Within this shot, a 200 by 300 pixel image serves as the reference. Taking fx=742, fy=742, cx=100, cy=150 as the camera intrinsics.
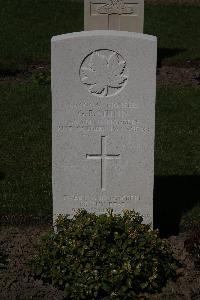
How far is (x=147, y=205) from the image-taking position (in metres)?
6.55

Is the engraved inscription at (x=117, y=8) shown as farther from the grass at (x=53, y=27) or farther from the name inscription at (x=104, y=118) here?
the name inscription at (x=104, y=118)

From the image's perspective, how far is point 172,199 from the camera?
25.7 ft

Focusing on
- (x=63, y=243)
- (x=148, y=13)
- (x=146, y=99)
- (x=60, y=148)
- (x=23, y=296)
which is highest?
(x=148, y=13)

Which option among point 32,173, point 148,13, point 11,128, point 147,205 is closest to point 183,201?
point 147,205

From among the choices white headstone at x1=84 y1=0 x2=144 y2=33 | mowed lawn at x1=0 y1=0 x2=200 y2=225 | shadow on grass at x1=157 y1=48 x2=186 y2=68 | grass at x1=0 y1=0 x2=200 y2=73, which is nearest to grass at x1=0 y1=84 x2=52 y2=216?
mowed lawn at x1=0 y1=0 x2=200 y2=225

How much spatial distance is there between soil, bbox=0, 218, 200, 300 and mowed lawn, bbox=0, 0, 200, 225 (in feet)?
1.67

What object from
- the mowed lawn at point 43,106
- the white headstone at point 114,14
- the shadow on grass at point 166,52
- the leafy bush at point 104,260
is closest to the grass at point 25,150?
the mowed lawn at point 43,106

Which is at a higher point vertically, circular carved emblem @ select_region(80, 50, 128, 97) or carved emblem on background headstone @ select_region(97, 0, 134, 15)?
carved emblem on background headstone @ select_region(97, 0, 134, 15)

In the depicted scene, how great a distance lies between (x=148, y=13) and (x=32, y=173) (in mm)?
11096

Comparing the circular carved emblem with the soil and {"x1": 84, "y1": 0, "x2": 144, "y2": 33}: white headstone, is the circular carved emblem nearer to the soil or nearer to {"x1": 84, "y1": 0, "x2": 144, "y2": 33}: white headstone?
the soil

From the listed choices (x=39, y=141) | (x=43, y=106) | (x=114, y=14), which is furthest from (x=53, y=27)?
(x=39, y=141)

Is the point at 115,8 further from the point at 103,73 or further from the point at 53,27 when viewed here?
the point at 103,73

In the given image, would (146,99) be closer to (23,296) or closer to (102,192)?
(102,192)

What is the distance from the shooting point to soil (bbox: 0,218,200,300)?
602 cm
